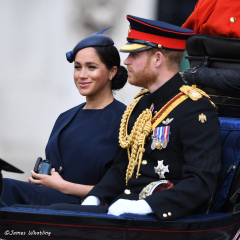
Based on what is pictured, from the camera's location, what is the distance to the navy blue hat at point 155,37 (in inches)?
84.2

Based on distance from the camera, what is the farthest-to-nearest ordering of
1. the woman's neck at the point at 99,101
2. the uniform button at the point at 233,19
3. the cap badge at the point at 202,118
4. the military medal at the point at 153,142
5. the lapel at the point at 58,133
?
the woman's neck at the point at 99,101 < the lapel at the point at 58,133 < the uniform button at the point at 233,19 < the military medal at the point at 153,142 < the cap badge at the point at 202,118

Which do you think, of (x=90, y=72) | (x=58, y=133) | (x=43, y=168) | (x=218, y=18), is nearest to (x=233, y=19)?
(x=218, y=18)

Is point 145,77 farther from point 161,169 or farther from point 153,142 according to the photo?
point 161,169

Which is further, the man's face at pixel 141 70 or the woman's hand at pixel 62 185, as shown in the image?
the woman's hand at pixel 62 185

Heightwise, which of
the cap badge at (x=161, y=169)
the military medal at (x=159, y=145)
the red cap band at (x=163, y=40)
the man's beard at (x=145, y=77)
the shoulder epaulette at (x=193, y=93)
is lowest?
the cap badge at (x=161, y=169)

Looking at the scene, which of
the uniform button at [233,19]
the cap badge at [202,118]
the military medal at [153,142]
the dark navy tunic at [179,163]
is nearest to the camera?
the dark navy tunic at [179,163]

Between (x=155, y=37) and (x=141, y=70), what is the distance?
0.58 feet

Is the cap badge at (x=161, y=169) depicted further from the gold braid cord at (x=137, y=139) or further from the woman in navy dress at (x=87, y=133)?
the woman in navy dress at (x=87, y=133)

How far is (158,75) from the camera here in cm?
216

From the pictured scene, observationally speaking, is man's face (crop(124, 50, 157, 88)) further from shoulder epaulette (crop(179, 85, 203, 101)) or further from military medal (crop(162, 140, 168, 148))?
military medal (crop(162, 140, 168, 148))

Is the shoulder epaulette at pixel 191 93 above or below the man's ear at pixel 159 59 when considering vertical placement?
below

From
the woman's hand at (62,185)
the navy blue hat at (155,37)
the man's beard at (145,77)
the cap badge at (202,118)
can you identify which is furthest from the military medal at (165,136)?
the woman's hand at (62,185)

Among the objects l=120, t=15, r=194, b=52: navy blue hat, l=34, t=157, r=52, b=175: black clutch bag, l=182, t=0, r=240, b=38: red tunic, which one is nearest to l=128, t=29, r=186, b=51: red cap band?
l=120, t=15, r=194, b=52: navy blue hat

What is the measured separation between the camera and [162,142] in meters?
2.05
